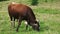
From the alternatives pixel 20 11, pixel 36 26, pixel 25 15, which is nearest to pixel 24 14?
pixel 25 15

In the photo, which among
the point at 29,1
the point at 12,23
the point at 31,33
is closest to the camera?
the point at 31,33

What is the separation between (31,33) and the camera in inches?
493

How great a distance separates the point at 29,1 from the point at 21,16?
42.7ft

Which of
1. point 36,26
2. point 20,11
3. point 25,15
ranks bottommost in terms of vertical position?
point 36,26

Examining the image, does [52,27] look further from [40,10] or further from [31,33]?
[40,10]

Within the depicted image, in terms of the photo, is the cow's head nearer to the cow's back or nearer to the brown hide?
the brown hide

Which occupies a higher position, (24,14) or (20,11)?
(20,11)

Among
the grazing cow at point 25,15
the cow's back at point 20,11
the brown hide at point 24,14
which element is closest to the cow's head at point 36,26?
the grazing cow at point 25,15

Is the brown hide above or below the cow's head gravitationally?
above

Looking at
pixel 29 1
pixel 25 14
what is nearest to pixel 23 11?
pixel 25 14

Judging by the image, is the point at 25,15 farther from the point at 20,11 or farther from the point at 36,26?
the point at 36,26

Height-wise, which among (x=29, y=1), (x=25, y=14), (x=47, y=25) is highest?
(x=25, y=14)

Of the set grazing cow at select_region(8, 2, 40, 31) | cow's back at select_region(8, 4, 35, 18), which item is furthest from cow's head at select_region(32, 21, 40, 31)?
cow's back at select_region(8, 4, 35, 18)

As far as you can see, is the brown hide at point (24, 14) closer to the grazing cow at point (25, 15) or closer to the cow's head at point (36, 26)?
the grazing cow at point (25, 15)
